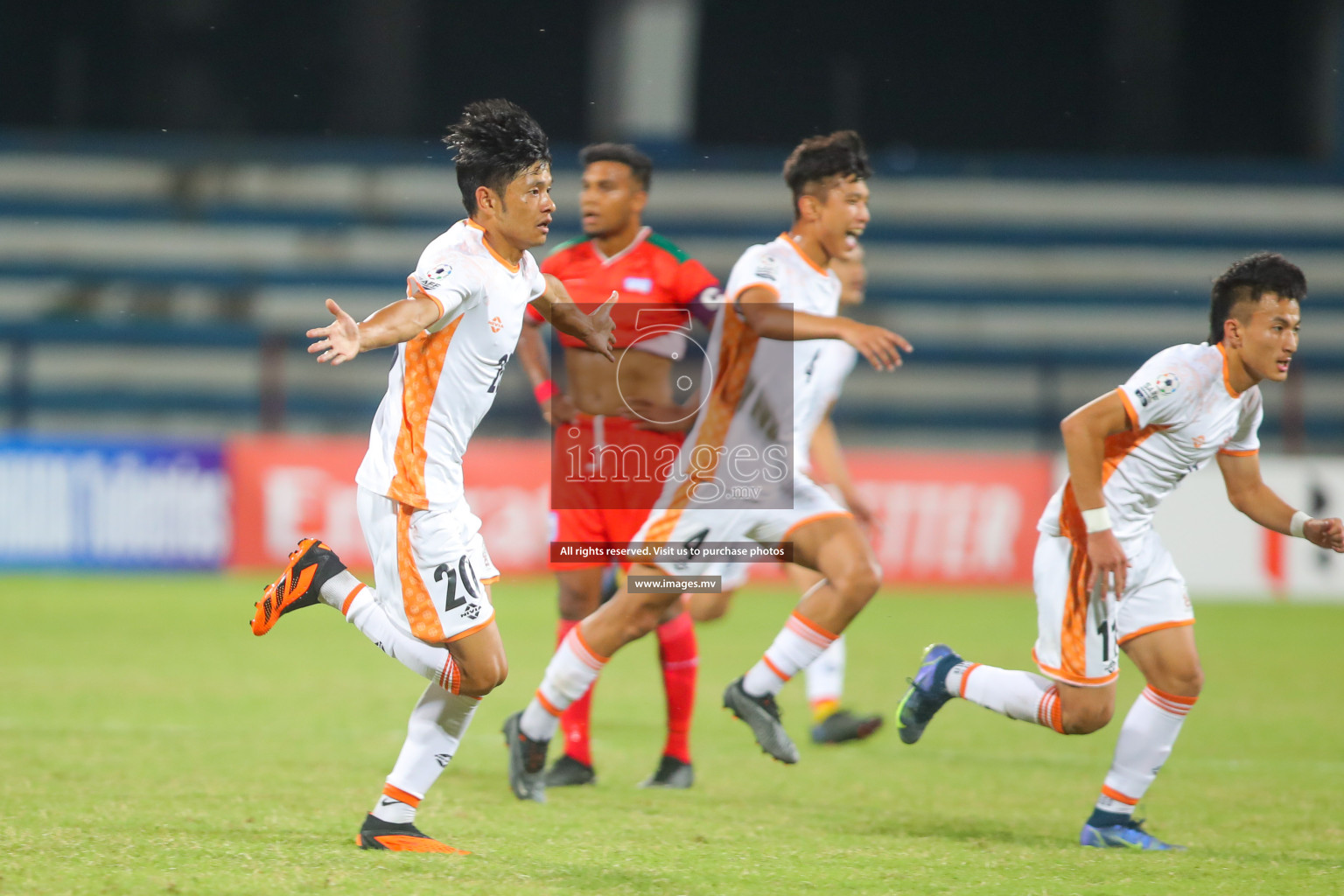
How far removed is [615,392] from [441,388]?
1.87 metres

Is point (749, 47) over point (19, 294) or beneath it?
over

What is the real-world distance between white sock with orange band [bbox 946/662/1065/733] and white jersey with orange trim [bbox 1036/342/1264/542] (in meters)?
0.51

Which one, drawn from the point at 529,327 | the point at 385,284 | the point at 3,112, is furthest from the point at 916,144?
the point at 529,327

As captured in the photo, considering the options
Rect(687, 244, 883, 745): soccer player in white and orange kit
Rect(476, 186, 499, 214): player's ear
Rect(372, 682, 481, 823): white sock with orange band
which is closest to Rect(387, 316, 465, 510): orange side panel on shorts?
Rect(476, 186, 499, 214): player's ear

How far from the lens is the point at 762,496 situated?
17.8ft

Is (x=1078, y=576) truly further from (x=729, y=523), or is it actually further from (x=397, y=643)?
(x=397, y=643)

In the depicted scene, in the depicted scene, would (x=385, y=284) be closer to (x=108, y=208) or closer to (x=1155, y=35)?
(x=108, y=208)

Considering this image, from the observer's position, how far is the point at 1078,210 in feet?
62.1

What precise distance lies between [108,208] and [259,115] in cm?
252

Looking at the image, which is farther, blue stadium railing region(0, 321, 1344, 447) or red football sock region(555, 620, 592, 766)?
blue stadium railing region(0, 321, 1344, 447)

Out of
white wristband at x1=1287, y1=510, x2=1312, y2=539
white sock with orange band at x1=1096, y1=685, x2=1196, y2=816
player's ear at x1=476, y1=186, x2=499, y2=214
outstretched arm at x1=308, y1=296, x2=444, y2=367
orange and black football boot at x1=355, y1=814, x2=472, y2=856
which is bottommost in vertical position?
orange and black football boot at x1=355, y1=814, x2=472, y2=856

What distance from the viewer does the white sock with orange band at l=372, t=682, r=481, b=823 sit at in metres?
4.34

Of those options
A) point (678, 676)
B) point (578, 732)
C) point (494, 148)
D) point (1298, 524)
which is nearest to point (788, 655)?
point (678, 676)

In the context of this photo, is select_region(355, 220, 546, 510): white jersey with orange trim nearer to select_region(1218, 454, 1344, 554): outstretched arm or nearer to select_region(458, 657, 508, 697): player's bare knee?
select_region(458, 657, 508, 697): player's bare knee
